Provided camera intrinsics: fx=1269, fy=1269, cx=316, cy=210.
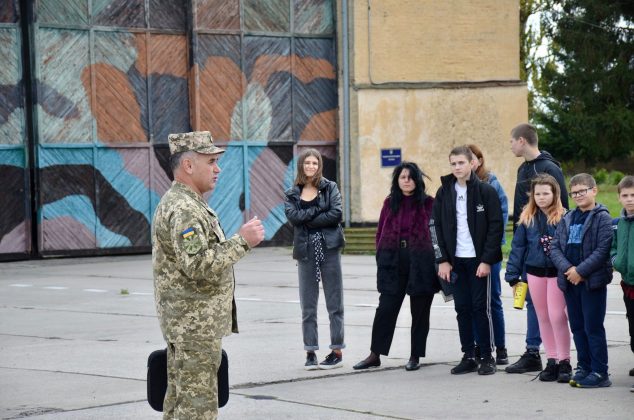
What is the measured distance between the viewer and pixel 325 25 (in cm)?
2847

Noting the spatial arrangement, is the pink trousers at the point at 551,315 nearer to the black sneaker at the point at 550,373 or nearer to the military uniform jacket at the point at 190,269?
the black sneaker at the point at 550,373

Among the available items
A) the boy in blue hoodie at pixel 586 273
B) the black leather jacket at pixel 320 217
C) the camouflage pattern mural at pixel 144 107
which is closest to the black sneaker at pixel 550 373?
the boy in blue hoodie at pixel 586 273

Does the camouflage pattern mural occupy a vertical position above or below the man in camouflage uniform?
above

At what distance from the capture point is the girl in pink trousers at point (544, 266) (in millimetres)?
9893

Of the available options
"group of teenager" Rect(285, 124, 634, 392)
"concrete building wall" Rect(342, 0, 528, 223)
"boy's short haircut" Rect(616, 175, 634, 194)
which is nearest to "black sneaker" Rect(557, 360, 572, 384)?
"group of teenager" Rect(285, 124, 634, 392)

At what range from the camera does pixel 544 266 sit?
32.8 feet

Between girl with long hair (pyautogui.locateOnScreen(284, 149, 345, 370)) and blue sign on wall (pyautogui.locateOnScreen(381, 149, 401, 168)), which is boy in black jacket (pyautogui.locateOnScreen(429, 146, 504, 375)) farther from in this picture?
blue sign on wall (pyautogui.locateOnScreen(381, 149, 401, 168))

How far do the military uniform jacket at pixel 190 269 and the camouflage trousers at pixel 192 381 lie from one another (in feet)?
0.20

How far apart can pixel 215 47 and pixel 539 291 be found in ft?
58.8

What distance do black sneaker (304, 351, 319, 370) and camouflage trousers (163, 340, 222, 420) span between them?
171 inches

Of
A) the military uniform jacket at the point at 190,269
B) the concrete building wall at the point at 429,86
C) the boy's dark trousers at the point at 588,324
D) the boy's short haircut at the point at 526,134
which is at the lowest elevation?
the boy's dark trousers at the point at 588,324

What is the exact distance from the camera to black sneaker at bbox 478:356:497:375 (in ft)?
33.6

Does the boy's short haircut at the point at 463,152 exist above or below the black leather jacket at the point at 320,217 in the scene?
above

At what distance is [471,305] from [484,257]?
0.48 m
